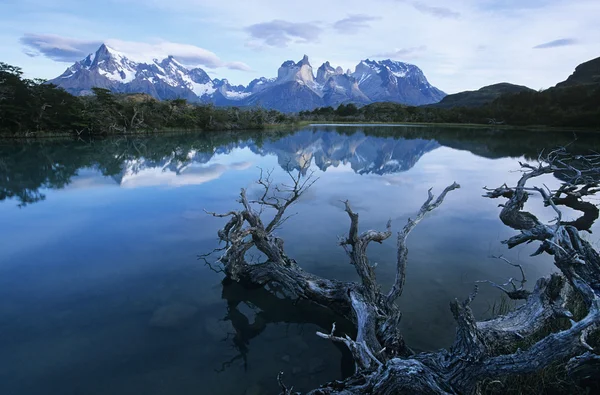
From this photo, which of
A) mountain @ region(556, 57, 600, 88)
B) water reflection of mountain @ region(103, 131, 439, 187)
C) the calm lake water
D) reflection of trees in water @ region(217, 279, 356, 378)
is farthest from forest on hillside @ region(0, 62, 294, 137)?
mountain @ region(556, 57, 600, 88)

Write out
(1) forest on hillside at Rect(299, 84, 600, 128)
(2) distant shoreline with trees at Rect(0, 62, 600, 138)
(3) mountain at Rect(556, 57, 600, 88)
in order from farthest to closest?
(3) mountain at Rect(556, 57, 600, 88) < (1) forest on hillside at Rect(299, 84, 600, 128) < (2) distant shoreline with trees at Rect(0, 62, 600, 138)

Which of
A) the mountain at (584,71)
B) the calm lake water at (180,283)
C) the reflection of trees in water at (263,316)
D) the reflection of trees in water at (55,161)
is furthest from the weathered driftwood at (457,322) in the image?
the mountain at (584,71)

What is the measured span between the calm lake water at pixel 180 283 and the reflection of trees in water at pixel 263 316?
0.04 m

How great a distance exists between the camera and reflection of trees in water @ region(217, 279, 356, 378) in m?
6.40

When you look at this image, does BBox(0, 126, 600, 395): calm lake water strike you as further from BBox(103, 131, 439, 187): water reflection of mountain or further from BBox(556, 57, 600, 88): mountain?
BBox(556, 57, 600, 88): mountain

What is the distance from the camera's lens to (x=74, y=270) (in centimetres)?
971

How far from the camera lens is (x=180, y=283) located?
8961mm

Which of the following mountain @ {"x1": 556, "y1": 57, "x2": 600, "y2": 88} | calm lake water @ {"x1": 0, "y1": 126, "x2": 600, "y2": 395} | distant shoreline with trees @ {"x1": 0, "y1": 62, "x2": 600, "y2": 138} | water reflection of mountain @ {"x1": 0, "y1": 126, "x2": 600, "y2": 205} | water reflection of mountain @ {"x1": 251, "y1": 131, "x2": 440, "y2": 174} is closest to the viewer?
calm lake water @ {"x1": 0, "y1": 126, "x2": 600, "y2": 395}

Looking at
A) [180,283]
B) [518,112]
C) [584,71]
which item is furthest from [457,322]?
[584,71]

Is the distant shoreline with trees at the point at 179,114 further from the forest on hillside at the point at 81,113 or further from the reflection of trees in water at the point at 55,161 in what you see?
the reflection of trees in water at the point at 55,161

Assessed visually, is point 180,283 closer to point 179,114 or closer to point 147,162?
point 147,162

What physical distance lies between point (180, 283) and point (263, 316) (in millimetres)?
2783

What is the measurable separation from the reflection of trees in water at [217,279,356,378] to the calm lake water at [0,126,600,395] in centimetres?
4

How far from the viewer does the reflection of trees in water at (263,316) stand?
6.40 m
